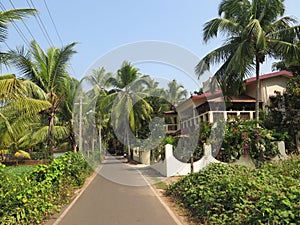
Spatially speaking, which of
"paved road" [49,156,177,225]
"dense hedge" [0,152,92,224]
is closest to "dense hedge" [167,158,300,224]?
"paved road" [49,156,177,225]

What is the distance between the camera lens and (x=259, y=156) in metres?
14.4

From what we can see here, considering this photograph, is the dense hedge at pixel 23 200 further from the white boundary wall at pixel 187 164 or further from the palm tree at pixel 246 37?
the palm tree at pixel 246 37

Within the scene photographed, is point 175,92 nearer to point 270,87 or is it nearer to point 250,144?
point 270,87

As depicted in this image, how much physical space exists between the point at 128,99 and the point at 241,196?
2117 cm

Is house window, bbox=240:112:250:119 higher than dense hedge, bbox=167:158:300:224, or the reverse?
house window, bbox=240:112:250:119

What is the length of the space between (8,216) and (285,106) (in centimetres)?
1521

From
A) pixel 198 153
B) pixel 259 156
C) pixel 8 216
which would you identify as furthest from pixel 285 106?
pixel 8 216

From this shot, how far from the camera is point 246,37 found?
17.4 meters

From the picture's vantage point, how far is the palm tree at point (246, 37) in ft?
55.8

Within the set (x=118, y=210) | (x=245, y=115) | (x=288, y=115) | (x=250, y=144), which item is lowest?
(x=118, y=210)

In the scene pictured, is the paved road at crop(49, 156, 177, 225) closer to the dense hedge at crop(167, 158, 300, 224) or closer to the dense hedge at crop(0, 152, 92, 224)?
the dense hedge at crop(0, 152, 92, 224)

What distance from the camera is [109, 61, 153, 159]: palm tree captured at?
26.3m

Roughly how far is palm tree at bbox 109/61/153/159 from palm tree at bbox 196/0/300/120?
948cm

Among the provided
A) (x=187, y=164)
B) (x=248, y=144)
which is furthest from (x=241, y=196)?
(x=187, y=164)
